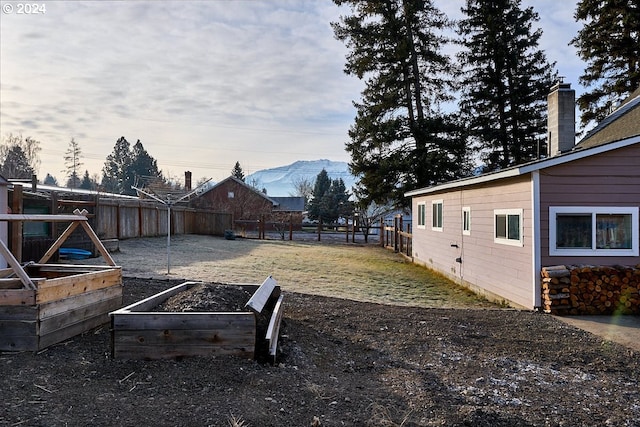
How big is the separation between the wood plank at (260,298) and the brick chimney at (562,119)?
7.90 meters

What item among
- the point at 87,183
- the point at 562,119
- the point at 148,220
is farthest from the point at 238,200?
the point at 87,183

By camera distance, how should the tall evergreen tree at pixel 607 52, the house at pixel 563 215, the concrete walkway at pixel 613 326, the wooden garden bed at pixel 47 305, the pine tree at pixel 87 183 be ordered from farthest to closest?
1. the pine tree at pixel 87 183
2. the tall evergreen tree at pixel 607 52
3. the house at pixel 563 215
4. the concrete walkway at pixel 613 326
5. the wooden garden bed at pixel 47 305

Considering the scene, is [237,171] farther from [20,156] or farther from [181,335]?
[181,335]

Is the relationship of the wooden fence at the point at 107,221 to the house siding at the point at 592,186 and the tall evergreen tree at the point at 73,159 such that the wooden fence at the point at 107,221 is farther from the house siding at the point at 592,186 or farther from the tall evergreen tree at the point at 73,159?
the tall evergreen tree at the point at 73,159

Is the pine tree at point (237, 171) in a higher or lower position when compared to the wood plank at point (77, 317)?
higher

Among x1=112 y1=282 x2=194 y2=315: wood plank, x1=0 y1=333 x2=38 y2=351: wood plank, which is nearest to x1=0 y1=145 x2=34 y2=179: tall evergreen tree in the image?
x1=112 y1=282 x2=194 y2=315: wood plank

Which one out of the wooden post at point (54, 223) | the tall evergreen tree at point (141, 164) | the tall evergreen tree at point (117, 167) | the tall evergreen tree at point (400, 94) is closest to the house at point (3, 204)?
the wooden post at point (54, 223)

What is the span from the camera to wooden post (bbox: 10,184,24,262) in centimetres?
1009


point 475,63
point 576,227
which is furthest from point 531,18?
point 576,227

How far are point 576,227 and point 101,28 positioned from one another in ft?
34.3

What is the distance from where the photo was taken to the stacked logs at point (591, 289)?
727cm

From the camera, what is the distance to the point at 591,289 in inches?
287

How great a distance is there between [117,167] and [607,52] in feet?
192

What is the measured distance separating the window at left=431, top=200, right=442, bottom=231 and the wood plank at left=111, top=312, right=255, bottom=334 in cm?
1016
